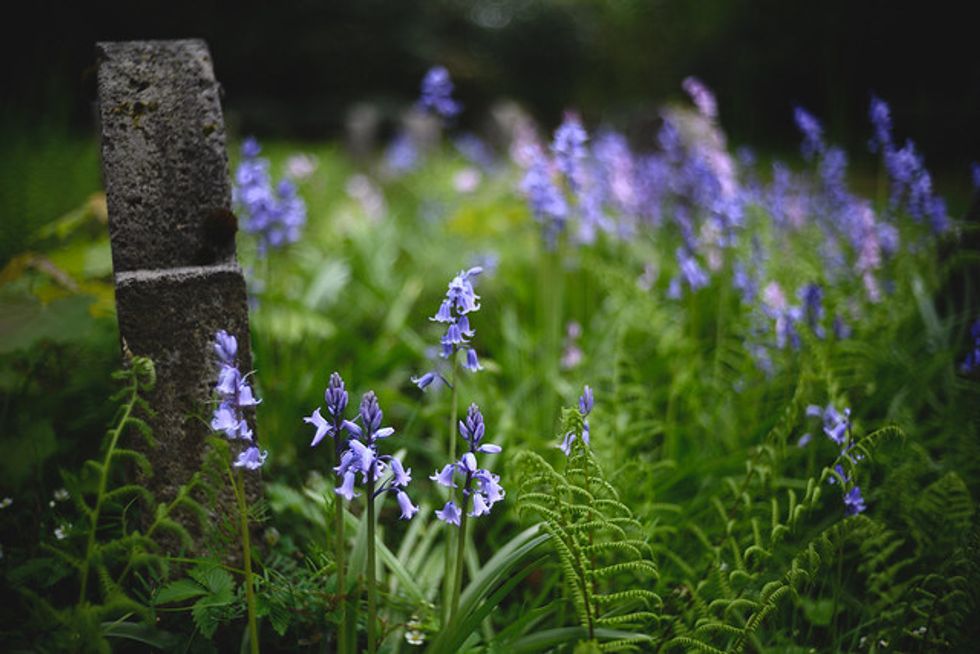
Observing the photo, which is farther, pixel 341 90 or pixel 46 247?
pixel 341 90

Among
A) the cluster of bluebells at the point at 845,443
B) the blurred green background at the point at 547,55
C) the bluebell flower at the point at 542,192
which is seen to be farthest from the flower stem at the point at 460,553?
the blurred green background at the point at 547,55

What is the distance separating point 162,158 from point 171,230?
0.18 metres

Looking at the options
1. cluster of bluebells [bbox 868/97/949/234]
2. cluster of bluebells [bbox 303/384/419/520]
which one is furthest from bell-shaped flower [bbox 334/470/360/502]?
cluster of bluebells [bbox 868/97/949/234]

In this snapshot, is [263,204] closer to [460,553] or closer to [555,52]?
[460,553]

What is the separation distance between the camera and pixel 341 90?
14.4 m

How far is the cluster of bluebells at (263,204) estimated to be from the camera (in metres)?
2.60

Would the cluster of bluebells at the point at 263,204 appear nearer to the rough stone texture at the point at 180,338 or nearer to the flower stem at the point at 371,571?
the rough stone texture at the point at 180,338

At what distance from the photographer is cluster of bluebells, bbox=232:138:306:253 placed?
2602mm

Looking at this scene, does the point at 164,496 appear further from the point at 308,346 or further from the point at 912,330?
the point at 912,330

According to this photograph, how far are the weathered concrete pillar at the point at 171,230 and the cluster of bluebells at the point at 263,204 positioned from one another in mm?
862

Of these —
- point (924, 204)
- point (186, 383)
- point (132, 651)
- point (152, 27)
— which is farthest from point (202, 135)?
point (152, 27)

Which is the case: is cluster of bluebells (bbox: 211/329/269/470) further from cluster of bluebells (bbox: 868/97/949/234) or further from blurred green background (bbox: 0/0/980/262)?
blurred green background (bbox: 0/0/980/262)

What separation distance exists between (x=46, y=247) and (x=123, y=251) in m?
2.01

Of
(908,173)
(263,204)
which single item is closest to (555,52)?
(908,173)
